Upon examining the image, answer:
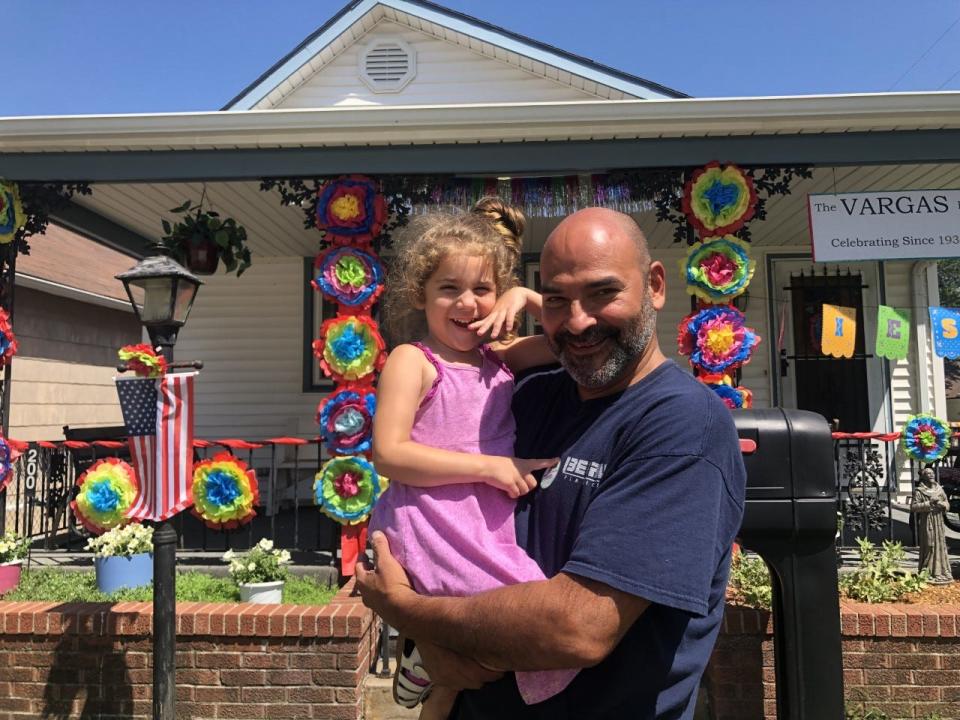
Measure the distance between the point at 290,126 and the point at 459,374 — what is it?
13.3 ft

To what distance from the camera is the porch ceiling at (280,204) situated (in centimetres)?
620

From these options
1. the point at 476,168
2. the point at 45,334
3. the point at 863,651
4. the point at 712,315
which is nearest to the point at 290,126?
the point at 476,168

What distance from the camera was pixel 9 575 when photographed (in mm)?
4766

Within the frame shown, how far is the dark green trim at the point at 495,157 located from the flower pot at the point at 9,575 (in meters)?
3.02

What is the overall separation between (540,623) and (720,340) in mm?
4237

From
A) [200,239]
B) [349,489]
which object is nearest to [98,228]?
[200,239]

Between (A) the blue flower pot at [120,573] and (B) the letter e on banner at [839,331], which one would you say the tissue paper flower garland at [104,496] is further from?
(B) the letter e on banner at [839,331]

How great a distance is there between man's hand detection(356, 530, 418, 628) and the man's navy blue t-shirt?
238 mm

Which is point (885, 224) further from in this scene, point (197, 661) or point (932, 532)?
point (197, 661)

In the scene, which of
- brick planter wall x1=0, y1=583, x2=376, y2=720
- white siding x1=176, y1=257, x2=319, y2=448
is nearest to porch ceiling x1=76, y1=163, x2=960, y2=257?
white siding x1=176, y1=257, x2=319, y2=448

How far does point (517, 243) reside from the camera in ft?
6.42

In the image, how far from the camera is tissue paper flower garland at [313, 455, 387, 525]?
15.9ft

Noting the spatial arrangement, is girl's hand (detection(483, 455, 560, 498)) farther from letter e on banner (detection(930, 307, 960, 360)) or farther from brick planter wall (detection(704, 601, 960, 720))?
letter e on banner (detection(930, 307, 960, 360))

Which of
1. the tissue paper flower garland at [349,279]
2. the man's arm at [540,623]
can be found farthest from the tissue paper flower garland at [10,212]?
the man's arm at [540,623]
